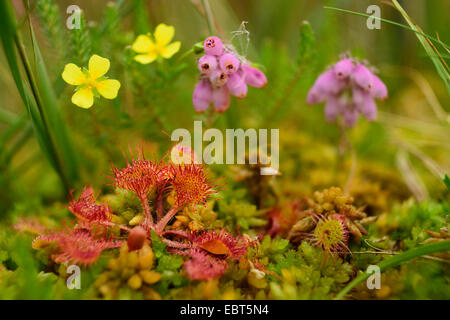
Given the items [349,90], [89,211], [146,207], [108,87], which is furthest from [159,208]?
[349,90]

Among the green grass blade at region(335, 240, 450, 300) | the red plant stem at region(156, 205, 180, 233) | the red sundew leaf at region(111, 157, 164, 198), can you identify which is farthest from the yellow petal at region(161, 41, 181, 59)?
the green grass blade at region(335, 240, 450, 300)

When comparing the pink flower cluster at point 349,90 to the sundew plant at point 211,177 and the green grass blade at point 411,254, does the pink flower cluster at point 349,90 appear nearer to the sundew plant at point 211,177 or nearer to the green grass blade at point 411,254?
the sundew plant at point 211,177

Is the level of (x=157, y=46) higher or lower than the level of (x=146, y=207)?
higher

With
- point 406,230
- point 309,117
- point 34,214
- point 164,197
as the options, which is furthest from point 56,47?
point 406,230

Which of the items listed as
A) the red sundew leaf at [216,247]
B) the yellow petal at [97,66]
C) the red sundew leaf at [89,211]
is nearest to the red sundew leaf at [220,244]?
the red sundew leaf at [216,247]

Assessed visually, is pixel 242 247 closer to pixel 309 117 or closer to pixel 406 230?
pixel 406 230

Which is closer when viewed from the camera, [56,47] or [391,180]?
[56,47]

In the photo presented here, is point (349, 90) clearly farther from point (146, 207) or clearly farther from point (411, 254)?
point (146, 207)
